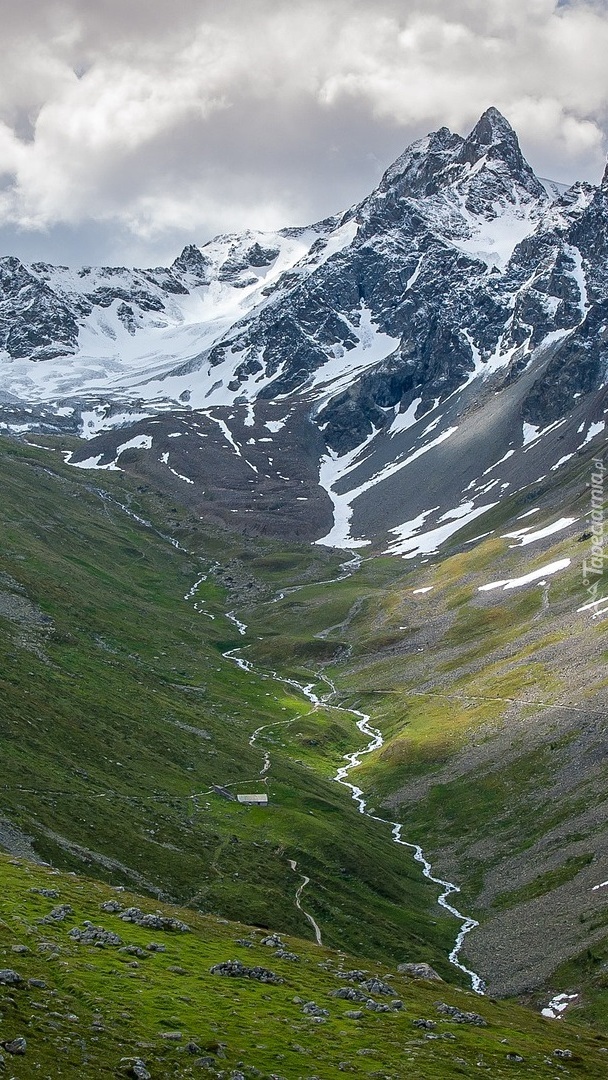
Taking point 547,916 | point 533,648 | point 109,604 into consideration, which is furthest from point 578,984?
point 109,604

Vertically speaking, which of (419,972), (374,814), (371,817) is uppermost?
(419,972)

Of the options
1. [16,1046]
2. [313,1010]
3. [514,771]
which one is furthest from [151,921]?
[514,771]

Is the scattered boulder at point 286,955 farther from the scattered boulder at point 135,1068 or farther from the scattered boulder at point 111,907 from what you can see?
the scattered boulder at point 135,1068

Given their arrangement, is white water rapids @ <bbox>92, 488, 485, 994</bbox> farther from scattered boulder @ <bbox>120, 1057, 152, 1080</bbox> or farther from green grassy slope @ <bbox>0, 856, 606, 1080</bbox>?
scattered boulder @ <bbox>120, 1057, 152, 1080</bbox>

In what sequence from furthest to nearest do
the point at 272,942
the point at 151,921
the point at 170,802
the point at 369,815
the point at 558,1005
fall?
the point at 369,815
the point at 170,802
the point at 558,1005
the point at 272,942
the point at 151,921

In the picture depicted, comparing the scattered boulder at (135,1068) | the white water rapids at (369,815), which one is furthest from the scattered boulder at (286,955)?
the white water rapids at (369,815)

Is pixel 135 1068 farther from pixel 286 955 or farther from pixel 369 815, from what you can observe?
pixel 369 815
